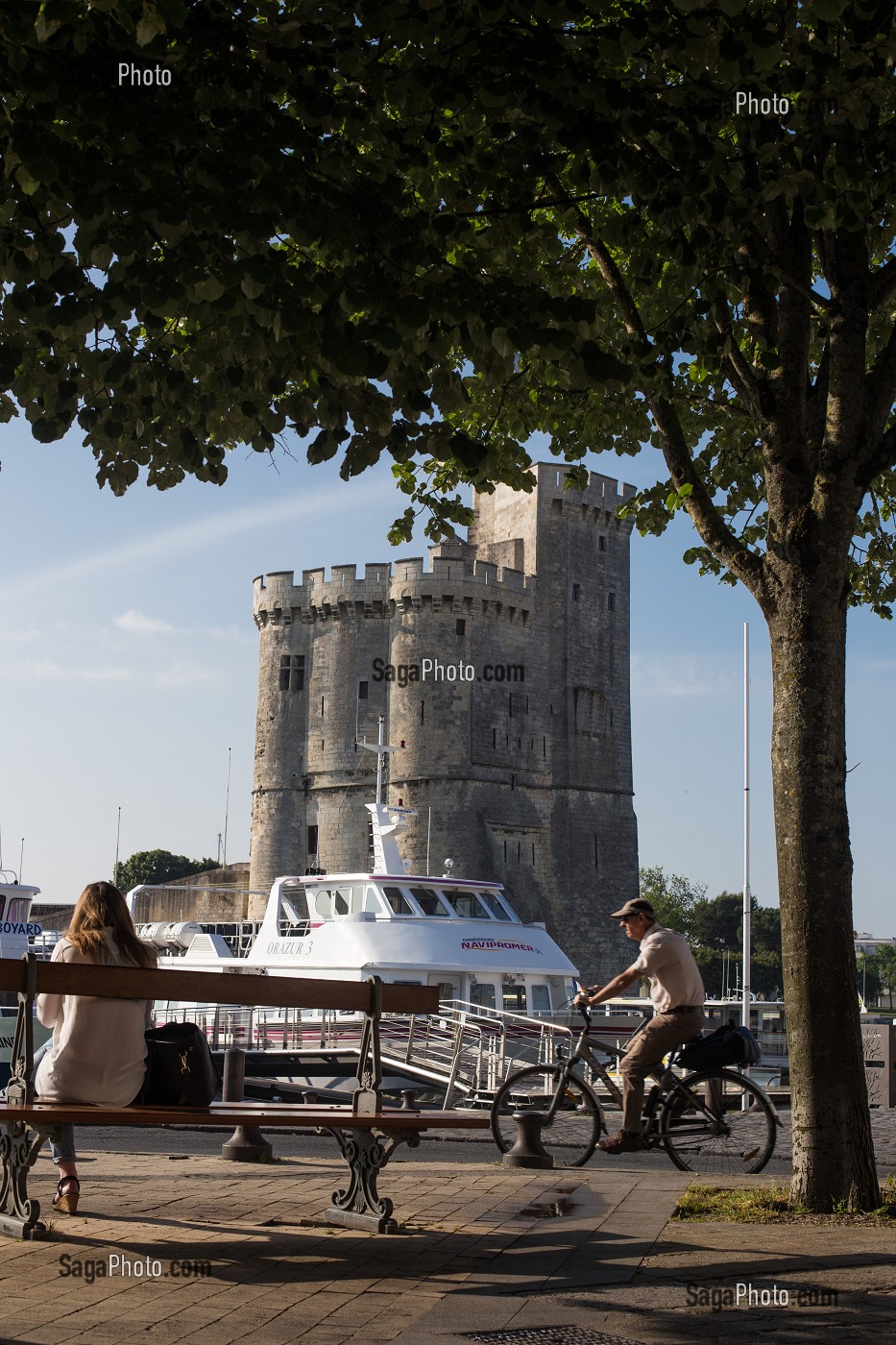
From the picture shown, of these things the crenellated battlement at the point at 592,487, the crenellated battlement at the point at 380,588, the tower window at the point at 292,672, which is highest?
the crenellated battlement at the point at 592,487

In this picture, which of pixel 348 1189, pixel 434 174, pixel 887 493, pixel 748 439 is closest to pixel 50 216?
pixel 434 174

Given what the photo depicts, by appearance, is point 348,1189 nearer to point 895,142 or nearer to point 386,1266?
point 386,1266

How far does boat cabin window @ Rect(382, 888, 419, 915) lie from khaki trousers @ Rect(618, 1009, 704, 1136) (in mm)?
16476

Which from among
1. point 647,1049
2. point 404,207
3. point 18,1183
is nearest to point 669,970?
point 647,1049

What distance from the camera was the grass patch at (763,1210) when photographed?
640 centimetres

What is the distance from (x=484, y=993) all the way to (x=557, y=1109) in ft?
51.9

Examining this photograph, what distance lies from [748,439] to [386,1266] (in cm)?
723

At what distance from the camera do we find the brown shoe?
26.3 feet

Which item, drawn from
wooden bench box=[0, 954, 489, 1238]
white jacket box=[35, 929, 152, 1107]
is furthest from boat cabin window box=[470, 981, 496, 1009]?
white jacket box=[35, 929, 152, 1107]

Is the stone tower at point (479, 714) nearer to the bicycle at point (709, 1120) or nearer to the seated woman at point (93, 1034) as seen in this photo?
the bicycle at point (709, 1120)

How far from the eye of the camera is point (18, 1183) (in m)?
5.59

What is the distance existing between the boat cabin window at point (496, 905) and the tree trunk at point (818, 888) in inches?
742

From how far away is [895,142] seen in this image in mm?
6828

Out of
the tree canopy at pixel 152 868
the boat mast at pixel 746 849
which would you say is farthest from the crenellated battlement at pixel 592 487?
the tree canopy at pixel 152 868
